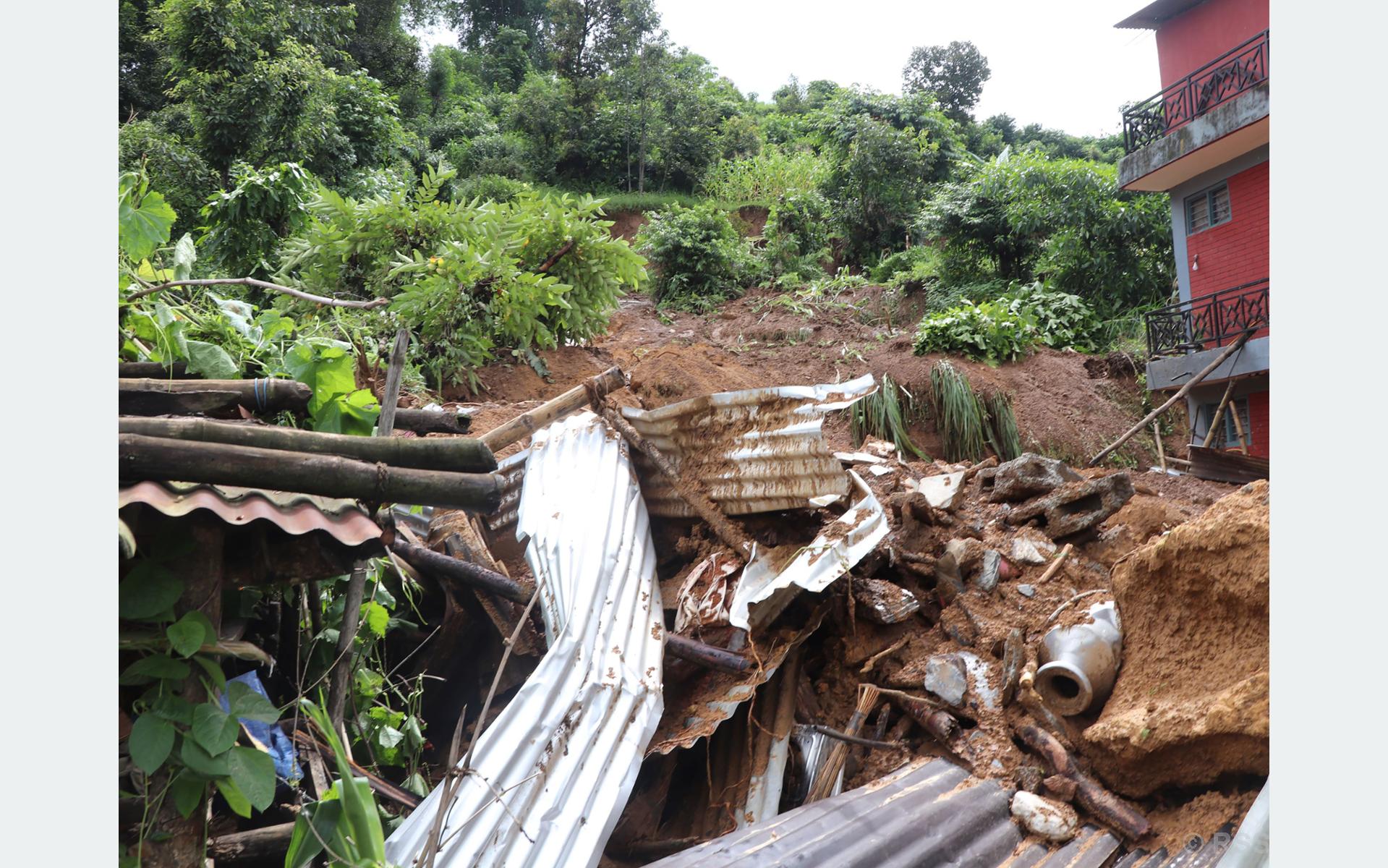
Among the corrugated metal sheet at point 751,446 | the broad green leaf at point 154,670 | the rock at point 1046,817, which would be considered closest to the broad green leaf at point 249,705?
the broad green leaf at point 154,670

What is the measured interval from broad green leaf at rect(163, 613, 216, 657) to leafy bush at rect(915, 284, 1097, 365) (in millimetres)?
12643

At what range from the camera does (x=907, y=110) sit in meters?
24.0

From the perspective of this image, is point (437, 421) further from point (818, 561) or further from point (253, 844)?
point (818, 561)

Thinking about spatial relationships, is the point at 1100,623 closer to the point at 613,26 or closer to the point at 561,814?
the point at 561,814

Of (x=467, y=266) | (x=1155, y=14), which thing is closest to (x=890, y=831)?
(x=467, y=266)

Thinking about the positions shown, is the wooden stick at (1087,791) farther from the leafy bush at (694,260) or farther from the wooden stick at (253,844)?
the leafy bush at (694,260)

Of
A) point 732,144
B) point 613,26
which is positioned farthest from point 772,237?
point 613,26

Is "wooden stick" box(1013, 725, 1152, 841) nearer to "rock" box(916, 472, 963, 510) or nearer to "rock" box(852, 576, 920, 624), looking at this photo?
"rock" box(852, 576, 920, 624)

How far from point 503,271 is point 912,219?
1582cm

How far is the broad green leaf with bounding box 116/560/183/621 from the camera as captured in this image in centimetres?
208

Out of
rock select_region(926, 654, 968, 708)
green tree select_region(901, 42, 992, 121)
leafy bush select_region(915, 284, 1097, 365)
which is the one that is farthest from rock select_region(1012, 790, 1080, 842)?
green tree select_region(901, 42, 992, 121)

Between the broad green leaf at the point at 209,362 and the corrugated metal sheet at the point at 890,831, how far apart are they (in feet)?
8.23

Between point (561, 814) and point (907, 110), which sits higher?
point (907, 110)

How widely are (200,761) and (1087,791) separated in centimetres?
355
